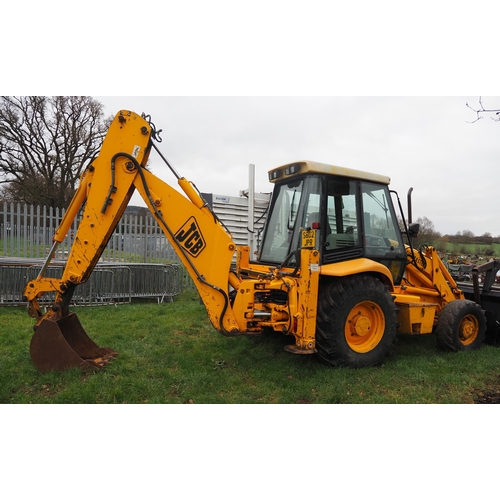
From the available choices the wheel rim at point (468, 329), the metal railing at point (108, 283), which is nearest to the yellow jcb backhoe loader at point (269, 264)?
the wheel rim at point (468, 329)

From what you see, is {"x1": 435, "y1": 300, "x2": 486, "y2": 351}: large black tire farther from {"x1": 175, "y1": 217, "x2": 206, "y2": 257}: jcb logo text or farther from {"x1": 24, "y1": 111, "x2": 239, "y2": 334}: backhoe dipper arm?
{"x1": 175, "y1": 217, "x2": 206, "y2": 257}: jcb logo text

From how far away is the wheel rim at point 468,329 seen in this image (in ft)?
18.7

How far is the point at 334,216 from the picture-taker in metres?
5.01

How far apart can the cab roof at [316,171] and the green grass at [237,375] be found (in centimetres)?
241

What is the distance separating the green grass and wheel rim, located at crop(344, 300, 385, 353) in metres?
0.33

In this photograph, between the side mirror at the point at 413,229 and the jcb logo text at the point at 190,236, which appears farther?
the side mirror at the point at 413,229

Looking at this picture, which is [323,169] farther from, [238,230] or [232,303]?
[238,230]

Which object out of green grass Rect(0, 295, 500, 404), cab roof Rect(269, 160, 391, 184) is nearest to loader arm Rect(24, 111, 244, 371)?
green grass Rect(0, 295, 500, 404)

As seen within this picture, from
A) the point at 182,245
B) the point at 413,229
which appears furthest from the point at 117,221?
the point at 413,229

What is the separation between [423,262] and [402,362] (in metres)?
1.73

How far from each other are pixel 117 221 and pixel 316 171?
2.49 m

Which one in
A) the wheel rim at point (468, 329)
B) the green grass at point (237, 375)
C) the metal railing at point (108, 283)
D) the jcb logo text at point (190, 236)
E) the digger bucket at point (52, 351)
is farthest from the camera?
the metal railing at point (108, 283)

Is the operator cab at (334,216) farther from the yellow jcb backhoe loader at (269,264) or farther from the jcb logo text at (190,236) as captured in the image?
the jcb logo text at (190,236)

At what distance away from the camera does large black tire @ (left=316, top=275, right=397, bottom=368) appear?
4469 mm
